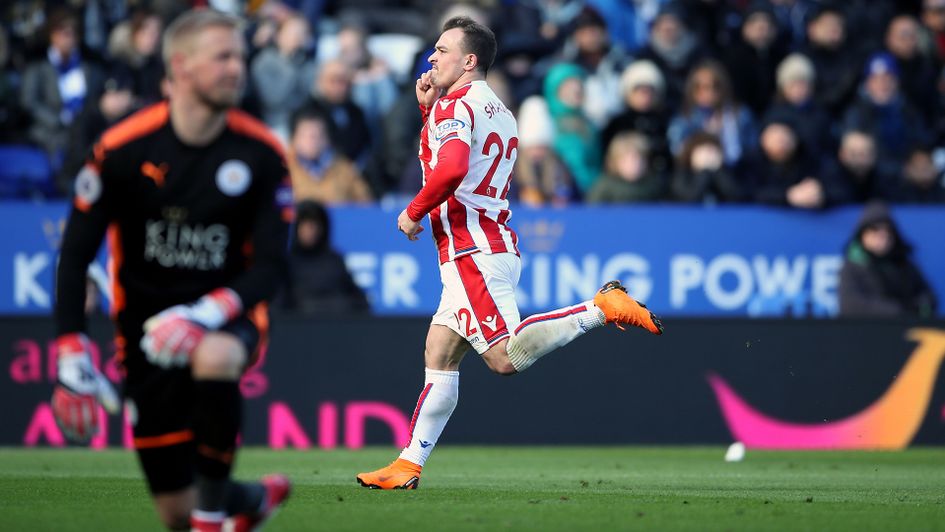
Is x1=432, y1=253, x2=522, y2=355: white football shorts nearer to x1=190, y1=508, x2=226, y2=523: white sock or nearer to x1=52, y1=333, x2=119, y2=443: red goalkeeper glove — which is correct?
x1=190, y1=508, x2=226, y2=523: white sock

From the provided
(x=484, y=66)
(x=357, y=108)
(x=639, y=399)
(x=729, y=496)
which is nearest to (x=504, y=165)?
(x=484, y=66)

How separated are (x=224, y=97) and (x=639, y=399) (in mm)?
8445

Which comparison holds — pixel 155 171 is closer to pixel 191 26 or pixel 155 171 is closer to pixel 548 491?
pixel 191 26

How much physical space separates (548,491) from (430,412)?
0.80 m

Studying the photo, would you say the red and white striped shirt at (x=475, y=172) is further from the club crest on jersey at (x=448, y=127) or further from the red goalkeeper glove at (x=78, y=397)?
the red goalkeeper glove at (x=78, y=397)

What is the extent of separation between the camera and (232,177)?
5742 millimetres

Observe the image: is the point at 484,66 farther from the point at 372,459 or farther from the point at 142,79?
the point at 142,79

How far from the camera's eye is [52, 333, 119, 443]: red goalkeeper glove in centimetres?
538

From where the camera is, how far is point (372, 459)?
1198 cm

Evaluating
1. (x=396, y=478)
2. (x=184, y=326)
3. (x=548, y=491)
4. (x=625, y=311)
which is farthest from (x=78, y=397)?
(x=625, y=311)

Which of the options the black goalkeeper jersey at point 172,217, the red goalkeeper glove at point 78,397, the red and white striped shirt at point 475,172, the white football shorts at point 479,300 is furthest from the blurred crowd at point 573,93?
the red goalkeeper glove at point 78,397

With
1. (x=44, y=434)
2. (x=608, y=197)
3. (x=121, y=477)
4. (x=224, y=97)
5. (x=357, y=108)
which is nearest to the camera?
(x=224, y=97)

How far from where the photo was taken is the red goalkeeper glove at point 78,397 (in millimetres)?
5375

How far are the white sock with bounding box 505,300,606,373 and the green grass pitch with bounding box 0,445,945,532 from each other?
2.45 feet
